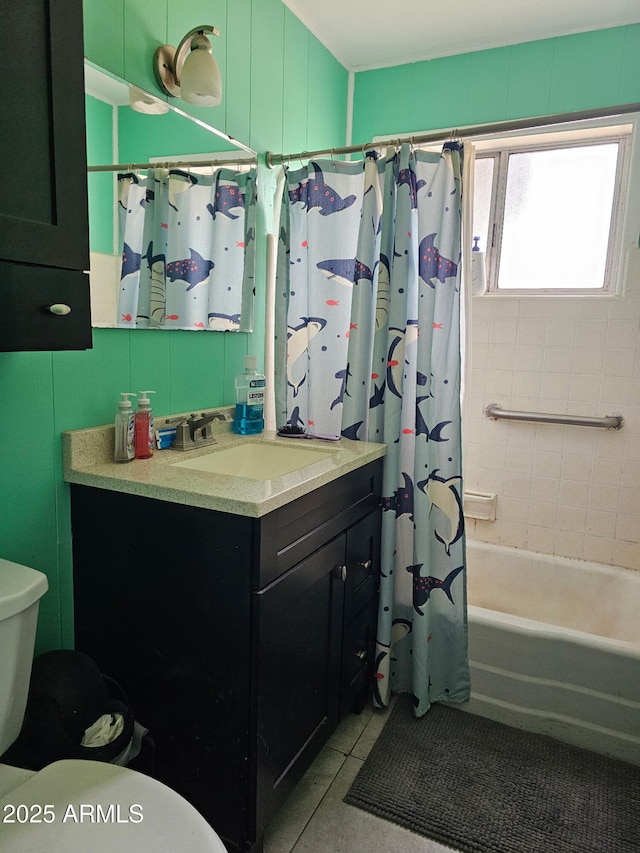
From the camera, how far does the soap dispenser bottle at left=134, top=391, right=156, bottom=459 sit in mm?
1511

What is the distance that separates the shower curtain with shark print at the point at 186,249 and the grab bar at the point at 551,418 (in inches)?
48.4

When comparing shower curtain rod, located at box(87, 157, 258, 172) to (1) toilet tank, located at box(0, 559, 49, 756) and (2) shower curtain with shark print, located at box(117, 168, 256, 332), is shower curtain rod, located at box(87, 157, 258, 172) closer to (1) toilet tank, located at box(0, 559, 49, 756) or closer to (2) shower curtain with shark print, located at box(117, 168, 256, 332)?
(2) shower curtain with shark print, located at box(117, 168, 256, 332)

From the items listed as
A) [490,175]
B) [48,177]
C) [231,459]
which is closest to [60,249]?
[48,177]

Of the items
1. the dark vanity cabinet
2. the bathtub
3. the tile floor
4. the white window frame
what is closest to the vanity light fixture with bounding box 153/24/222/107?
the dark vanity cabinet

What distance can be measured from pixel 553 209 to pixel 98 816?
2.69 meters

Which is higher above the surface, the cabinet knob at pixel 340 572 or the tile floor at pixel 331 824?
the cabinet knob at pixel 340 572

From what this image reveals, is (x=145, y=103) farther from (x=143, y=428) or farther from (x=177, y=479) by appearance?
(x=177, y=479)

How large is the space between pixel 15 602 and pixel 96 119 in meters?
1.14

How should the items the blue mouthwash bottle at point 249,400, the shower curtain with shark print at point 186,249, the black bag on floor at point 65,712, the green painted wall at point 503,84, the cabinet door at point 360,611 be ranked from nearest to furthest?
1. the black bag on floor at point 65,712
2. the shower curtain with shark print at point 186,249
3. the cabinet door at point 360,611
4. the blue mouthwash bottle at point 249,400
5. the green painted wall at point 503,84

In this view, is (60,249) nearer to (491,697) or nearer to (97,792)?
(97,792)

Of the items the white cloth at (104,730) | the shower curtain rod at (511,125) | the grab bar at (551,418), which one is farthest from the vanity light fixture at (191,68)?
the grab bar at (551,418)

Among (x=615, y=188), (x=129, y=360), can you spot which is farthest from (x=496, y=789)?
(x=615, y=188)

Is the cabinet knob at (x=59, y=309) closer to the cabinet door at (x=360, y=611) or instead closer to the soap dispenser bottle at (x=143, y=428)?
the soap dispenser bottle at (x=143, y=428)

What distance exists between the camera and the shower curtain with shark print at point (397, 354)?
1.88m
